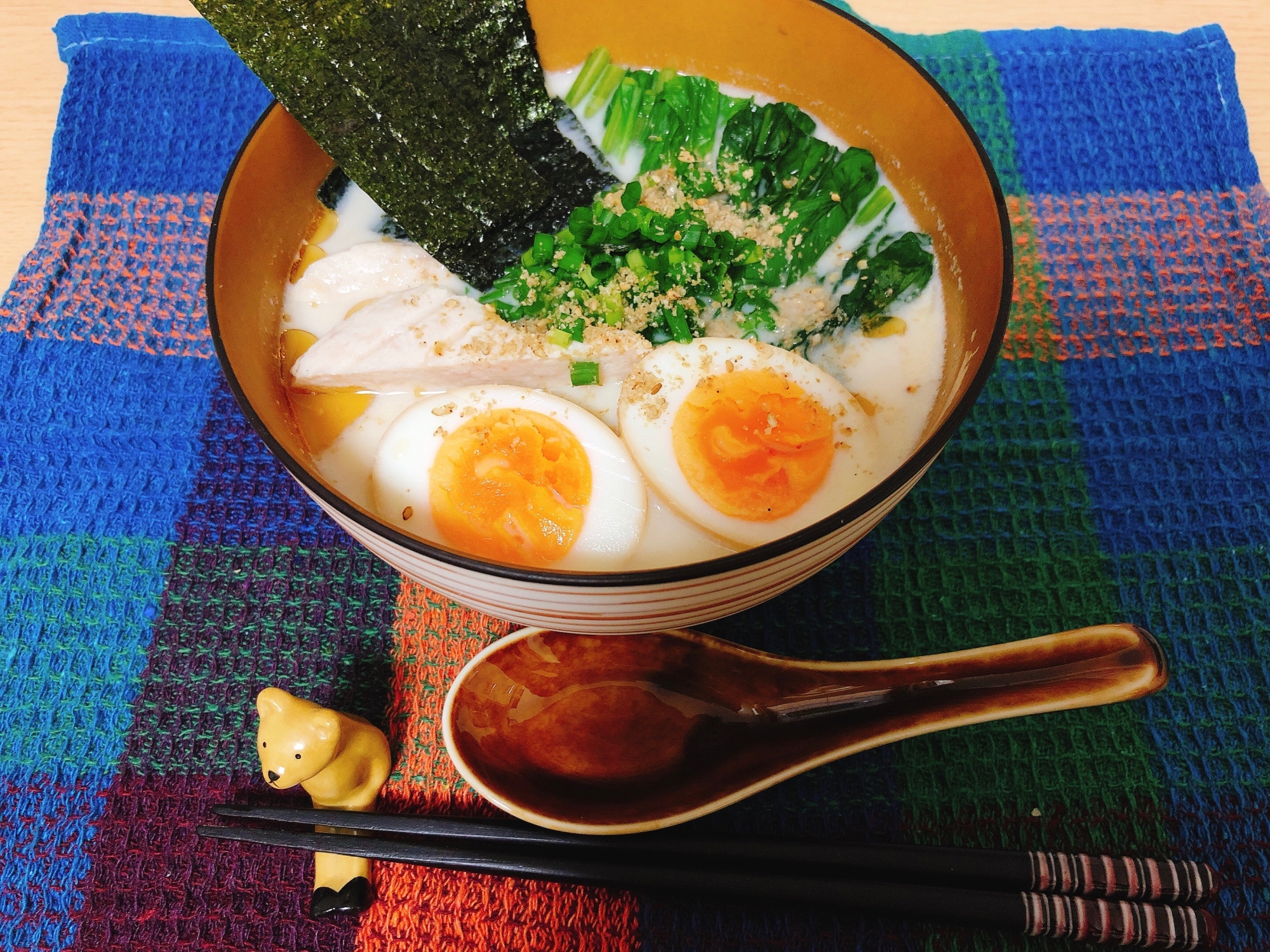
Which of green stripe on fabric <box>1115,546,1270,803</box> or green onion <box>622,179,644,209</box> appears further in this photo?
green onion <box>622,179,644,209</box>

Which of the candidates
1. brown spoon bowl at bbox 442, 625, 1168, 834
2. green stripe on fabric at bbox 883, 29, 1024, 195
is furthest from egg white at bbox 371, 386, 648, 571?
green stripe on fabric at bbox 883, 29, 1024, 195

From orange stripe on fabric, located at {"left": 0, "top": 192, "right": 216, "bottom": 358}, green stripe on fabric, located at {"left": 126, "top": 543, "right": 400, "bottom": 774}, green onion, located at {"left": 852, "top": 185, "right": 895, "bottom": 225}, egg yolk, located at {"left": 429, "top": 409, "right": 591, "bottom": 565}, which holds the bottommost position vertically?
green stripe on fabric, located at {"left": 126, "top": 543, "right": 400, "bottom": 774}

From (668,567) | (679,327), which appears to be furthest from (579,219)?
(668,567)

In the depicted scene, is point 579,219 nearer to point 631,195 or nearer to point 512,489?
point 631,195

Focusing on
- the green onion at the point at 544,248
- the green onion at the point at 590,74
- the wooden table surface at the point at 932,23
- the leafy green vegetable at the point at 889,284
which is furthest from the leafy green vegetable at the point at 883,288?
the wooden table surface at the point at 932,23

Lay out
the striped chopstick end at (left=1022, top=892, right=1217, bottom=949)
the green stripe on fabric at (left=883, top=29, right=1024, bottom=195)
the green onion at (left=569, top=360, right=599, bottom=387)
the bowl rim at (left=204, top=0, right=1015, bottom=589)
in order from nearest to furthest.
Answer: the bowl rim at (left=204, top=0, right=1015, bottom=589) < the striped chopstick end at (left=1022, top=892, right=1217, bottom=949) < the green onion at (left=569, top=360, right=599, bottom=387) < the green stripe on fabric at (left=883, top=29, right=1024, bottom=195)

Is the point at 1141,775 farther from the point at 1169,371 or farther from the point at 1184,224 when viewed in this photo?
the point at 1184,224

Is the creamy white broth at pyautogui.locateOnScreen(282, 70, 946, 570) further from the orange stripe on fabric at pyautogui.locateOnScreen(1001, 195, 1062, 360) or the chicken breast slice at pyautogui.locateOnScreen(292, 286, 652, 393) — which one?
the orange stripe on fabric at pyautogui.locateOnScreen(1001, 195, 1062, 360)
